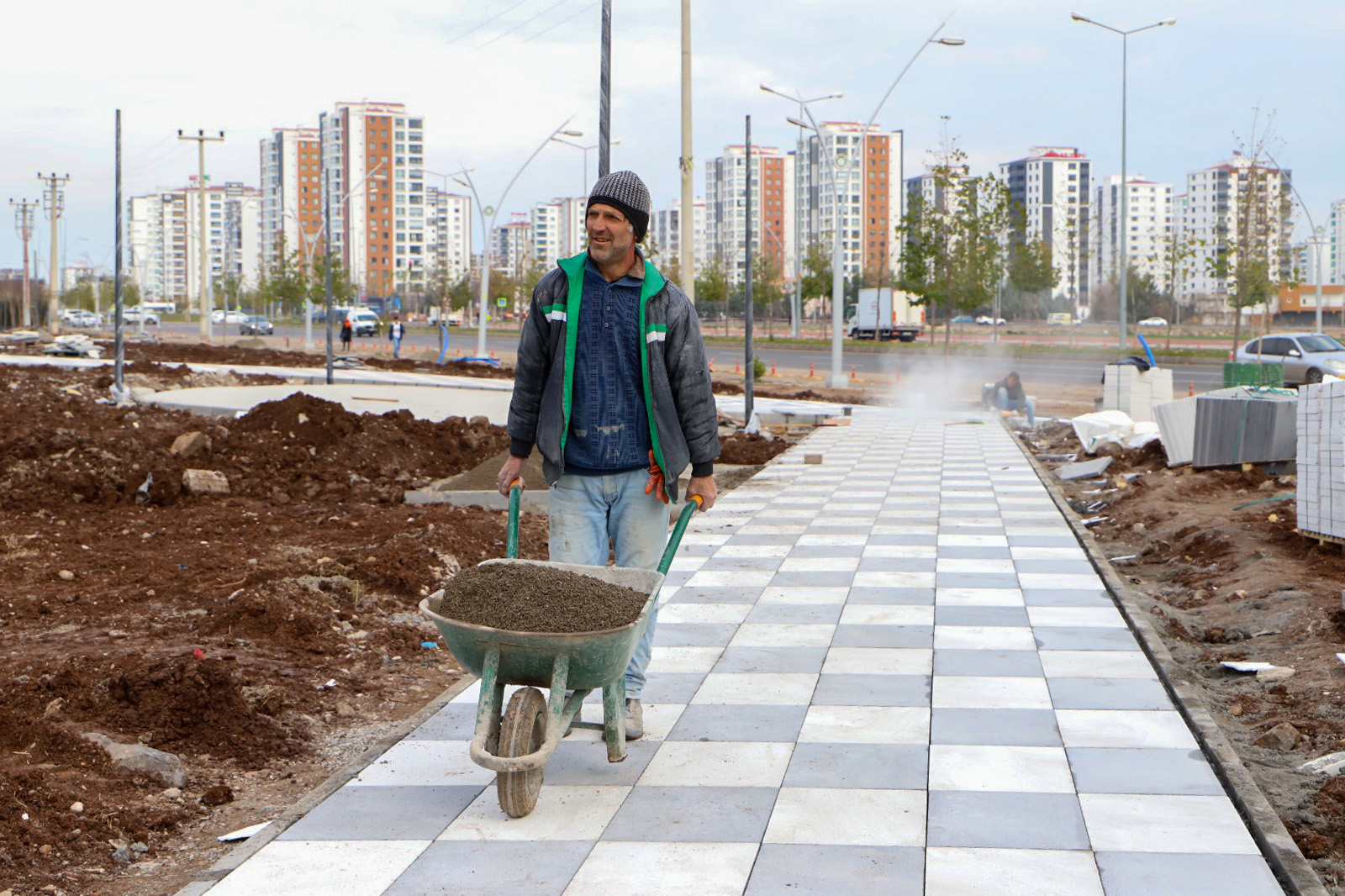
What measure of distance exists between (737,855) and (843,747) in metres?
1.08

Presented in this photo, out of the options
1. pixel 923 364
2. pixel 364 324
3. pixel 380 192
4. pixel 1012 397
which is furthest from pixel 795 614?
pixel 380 192

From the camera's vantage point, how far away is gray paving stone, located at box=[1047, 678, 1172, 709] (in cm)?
509

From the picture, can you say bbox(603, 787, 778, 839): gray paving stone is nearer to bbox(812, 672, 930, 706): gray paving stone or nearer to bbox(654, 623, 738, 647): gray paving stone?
bbox(812, 672, 930, 706): gray paving stone

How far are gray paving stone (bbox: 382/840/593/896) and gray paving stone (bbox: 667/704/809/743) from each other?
1125 millimetres

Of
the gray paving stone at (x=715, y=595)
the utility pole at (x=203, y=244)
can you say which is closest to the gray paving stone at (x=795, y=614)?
the gray paving stone at (x=715, y=595)

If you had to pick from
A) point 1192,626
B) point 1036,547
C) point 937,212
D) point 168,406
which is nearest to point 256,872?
point 1192,626

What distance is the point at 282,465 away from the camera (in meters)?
12.2

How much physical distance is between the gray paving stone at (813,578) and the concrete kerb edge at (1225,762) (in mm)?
1489

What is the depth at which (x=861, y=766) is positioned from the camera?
442 centimetres

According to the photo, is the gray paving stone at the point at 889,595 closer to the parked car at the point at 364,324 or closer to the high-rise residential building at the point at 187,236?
the parked car at the point at 364,324

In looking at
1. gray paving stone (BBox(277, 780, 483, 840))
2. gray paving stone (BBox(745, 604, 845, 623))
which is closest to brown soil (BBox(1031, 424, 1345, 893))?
gray paving stone (BBox(745, 604, 845, 623))

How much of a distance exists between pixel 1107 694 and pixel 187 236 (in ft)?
448

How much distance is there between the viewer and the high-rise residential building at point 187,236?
458ft

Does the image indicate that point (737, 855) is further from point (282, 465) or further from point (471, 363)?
point (471, 363)
